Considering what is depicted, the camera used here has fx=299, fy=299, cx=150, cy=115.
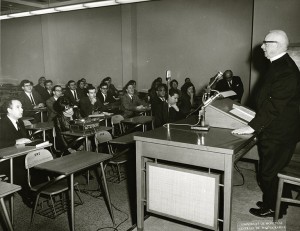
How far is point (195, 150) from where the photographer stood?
2.29 meters

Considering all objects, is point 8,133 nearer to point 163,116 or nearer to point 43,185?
point 43,185

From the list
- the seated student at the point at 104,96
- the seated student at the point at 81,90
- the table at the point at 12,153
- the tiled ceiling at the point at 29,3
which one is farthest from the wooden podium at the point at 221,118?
the tiled ceiling at the point at 29,3

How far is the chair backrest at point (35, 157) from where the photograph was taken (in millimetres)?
3043

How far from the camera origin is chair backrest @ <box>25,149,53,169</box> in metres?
3.04

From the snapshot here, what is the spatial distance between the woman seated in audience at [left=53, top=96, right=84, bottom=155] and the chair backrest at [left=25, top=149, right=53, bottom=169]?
40.3 inches

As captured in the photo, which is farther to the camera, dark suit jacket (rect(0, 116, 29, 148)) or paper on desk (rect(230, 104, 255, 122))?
dark suit jacket (rect(0, 116, 29, 148))

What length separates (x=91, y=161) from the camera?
2809mm

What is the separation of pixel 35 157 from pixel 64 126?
152 centimetres

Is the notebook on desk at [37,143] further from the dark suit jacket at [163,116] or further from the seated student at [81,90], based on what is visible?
the seated student at [81,90]

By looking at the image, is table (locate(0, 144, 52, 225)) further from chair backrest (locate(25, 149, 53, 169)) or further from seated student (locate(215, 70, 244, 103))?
seated student (locate(215, 70, 244, 103))

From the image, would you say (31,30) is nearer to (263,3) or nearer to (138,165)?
(263,3)

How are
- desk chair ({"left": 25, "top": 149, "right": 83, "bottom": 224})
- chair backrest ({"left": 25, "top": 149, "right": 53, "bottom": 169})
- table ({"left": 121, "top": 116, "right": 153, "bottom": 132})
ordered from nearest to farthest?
desk chair ({"left": 25, "top": 149, "right": 83, "bottom": 224})
chair backrest ({"left": 25, "top": 149, "right": 53, "bottom": 169})
table ({"left": 121, "top": 116, "right": 153, "bottom": 132})

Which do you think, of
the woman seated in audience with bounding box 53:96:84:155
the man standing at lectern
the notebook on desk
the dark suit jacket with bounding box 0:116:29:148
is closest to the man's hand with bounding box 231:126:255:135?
the man standing at lectern

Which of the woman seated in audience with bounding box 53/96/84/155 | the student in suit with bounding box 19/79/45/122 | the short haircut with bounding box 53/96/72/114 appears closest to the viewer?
the woman seated in audience with bounding box 53/96/84/155
